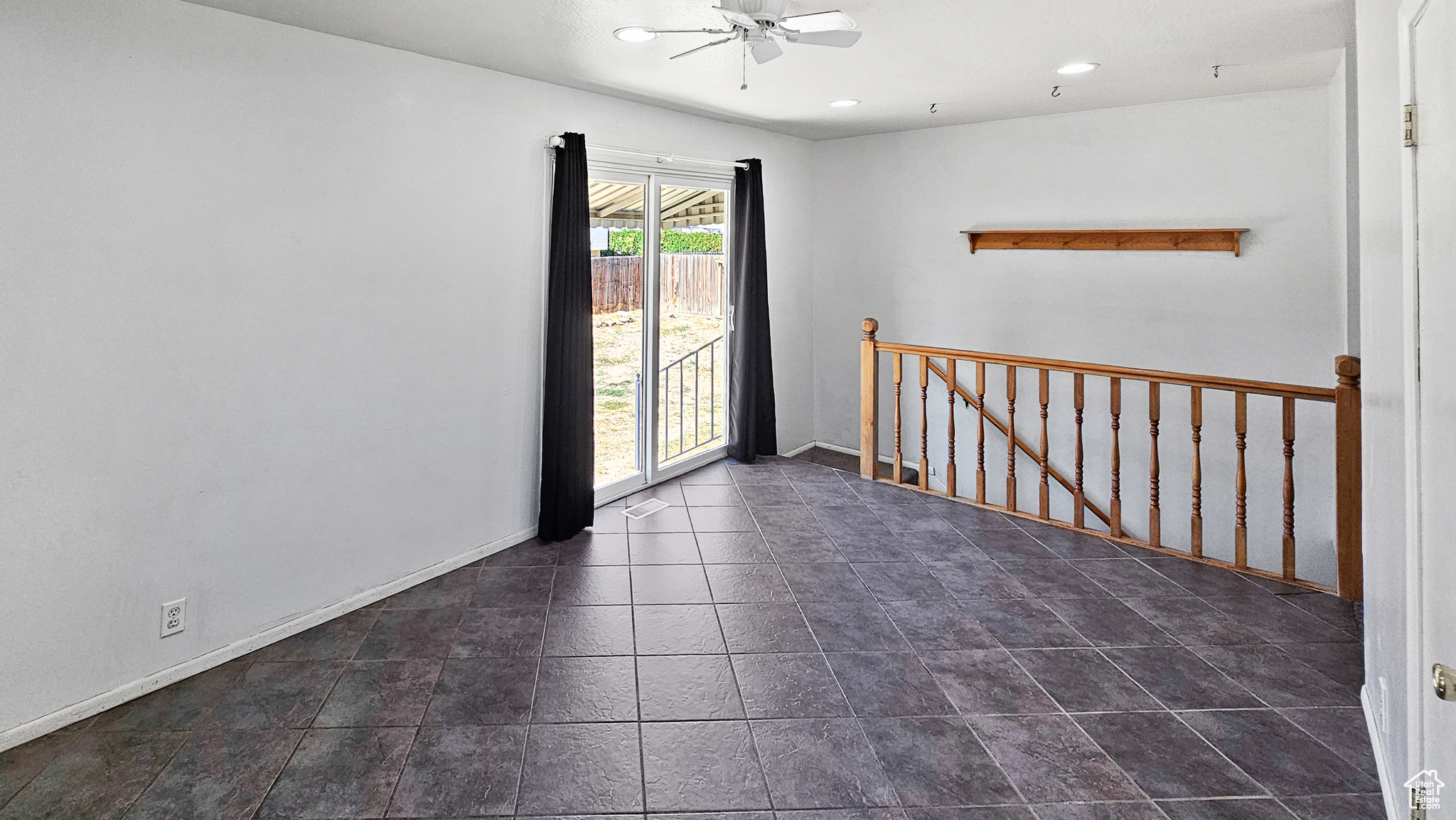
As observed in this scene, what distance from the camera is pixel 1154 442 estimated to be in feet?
12.7

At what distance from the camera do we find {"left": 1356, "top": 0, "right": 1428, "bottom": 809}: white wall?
172 centimetres

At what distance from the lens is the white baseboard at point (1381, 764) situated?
1913 millimetres

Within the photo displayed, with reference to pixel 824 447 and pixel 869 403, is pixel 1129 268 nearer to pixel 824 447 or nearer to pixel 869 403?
pixel 869 403

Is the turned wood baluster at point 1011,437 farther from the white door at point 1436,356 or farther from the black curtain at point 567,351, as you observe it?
the white door at point 1436,356

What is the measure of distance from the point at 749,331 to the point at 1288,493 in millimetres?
3309

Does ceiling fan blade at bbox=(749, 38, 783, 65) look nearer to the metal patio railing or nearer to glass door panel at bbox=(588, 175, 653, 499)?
glass door panel at bbox=(588, 175, 653, 499)

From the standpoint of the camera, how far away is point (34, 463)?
7.97ft

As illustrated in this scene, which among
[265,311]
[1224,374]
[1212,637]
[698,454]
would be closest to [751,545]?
[698,454]

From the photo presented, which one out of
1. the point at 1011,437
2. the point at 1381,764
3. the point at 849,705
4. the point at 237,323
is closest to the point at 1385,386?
the point at 1381,764

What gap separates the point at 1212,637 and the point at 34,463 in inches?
165

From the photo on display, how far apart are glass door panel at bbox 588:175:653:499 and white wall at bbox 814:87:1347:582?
6.28 ft

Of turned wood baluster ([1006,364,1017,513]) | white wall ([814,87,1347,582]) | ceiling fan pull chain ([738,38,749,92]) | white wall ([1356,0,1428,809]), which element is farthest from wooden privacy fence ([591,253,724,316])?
A: white wall ([1356,0,1428,809])

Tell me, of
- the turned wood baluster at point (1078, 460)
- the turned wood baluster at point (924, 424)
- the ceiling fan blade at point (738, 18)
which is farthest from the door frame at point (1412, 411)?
the turned wood baluster at point (924, 424)

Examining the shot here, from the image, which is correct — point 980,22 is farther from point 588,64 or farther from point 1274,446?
point 1274,446
